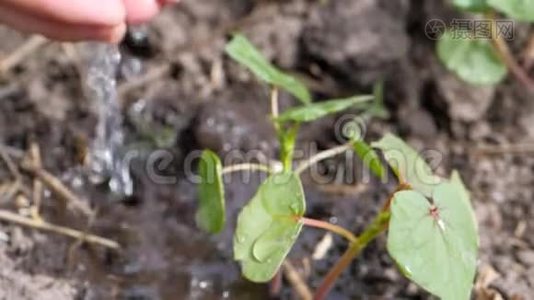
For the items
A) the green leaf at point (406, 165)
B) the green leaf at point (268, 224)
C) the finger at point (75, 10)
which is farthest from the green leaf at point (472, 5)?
the finger at point (75, 10)

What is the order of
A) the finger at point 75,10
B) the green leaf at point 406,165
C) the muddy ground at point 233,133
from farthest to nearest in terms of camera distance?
the muddy ground at point 233,133 → the green leaf at point 406,165 → the finger at point 75,10

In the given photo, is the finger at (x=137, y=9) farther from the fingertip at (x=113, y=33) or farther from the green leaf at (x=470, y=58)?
the green leaf at (x=470, y=58)

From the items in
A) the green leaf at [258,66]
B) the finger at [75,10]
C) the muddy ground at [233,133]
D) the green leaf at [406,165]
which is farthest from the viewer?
the muddy ground at [233,133]

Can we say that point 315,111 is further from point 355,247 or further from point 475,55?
point 475,55

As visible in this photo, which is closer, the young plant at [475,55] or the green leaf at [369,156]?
the green leaf at [369,156]

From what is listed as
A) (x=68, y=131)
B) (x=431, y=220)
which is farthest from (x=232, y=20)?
(x=431, y=220)

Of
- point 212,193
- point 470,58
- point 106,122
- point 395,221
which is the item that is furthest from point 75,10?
point 470,58
